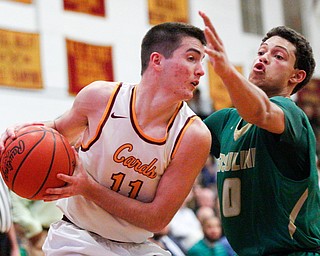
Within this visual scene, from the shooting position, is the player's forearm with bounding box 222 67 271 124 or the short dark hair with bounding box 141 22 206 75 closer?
the player's forearm with bounding box 222 67 271 124

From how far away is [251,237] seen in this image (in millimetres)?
4344

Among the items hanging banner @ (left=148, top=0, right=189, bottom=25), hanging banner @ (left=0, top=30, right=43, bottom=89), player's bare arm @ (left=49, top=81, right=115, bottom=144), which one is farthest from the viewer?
hanging banner @ (left=148, top=0, right=189, bottom=25)

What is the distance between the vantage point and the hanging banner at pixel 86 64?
36.0ft

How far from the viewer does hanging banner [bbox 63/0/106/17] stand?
1126 centimetres

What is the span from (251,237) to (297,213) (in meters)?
0.33

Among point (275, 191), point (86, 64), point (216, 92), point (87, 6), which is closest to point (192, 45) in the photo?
point (275, 191)

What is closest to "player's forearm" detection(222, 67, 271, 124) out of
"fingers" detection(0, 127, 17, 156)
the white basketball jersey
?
the white basketball jersey

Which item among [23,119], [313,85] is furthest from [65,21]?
[313,85]

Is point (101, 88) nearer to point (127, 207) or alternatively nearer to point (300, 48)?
point (127, 207)

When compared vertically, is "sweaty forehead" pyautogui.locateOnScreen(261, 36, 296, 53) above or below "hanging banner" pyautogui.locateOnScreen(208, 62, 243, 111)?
above

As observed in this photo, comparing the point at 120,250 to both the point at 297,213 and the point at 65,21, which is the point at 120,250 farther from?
the point at 65,21

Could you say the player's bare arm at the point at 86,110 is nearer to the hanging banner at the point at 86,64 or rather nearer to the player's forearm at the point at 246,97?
the player's forearm at the point at 246,97

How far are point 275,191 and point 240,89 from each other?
87 cm

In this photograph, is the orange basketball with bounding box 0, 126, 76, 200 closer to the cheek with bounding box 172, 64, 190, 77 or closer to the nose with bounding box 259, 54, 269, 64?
the cheek with bounding box 172, 64, 190, 77
